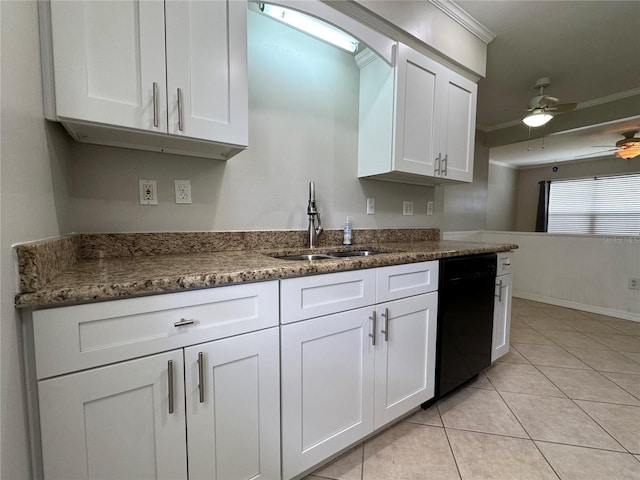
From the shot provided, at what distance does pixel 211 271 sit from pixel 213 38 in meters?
0.89

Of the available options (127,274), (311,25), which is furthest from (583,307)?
(127,274)

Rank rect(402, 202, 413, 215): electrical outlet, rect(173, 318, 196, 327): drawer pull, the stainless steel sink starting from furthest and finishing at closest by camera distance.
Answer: rect(402, 202, 413, 215): electrical outlet < the stainless steel sink < rect(173, 318, 196, 327): drawer pull

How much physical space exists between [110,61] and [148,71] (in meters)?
0.11

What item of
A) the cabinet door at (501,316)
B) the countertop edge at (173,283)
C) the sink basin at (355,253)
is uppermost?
the countertop edge at (173,283)

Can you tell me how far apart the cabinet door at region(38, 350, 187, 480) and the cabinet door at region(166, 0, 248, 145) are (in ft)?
2.67

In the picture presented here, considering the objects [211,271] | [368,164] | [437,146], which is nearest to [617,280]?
[437,146]

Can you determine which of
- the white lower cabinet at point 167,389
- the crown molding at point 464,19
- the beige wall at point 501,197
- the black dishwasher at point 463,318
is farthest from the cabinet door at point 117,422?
the beige wall at point 501,197

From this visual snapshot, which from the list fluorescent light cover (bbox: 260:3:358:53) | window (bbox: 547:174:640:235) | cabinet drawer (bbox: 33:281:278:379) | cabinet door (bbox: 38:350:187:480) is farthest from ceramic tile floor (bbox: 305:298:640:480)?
window (bbox: 547:174:640:235)

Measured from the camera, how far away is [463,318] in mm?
1667

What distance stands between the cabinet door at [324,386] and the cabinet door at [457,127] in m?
1.38

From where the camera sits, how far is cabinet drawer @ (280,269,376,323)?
1.01m

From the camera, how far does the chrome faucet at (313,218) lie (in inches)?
65.6

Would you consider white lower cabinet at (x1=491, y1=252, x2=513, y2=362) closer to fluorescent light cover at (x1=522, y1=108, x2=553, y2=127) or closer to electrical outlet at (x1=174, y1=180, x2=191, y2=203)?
fluorescent light cover at (x1=522, y1=108, x2=553, y2=127)

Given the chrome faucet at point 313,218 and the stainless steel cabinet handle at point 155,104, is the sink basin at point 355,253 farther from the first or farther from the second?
the stainless steel cabinet handle at point 155,104
